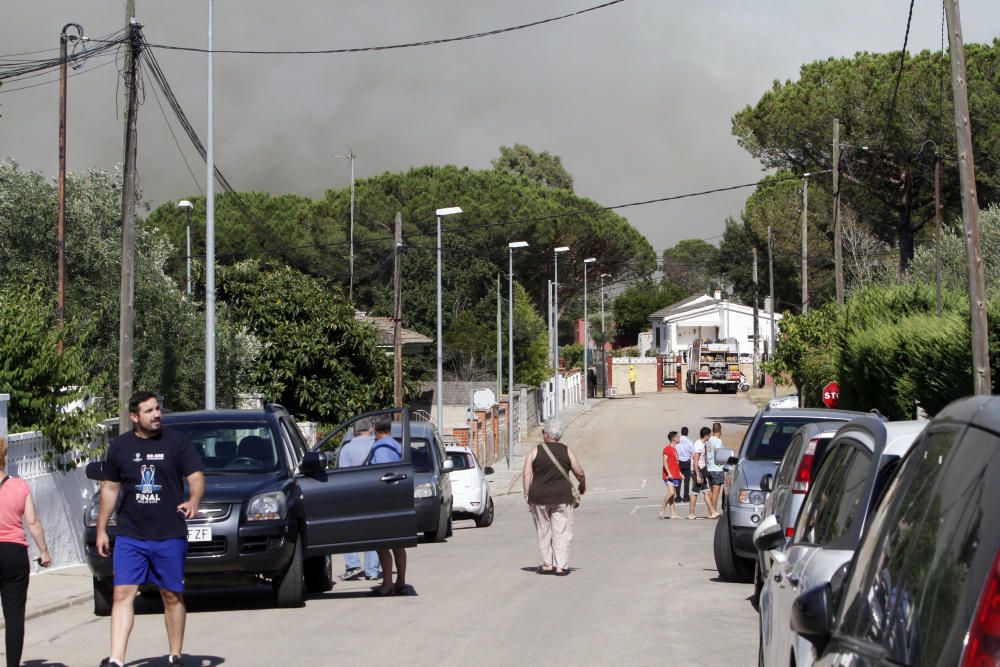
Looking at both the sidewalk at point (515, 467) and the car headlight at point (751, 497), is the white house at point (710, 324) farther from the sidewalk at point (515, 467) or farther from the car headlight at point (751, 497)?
the car headlight at point (751, 497)

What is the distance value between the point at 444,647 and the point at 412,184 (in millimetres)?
57924

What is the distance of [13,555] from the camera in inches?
325

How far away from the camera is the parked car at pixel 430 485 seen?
1902 centimetres

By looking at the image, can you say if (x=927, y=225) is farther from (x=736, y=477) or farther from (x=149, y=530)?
(x=149, y=530)

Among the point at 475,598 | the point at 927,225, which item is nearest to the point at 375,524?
the point at 475,598

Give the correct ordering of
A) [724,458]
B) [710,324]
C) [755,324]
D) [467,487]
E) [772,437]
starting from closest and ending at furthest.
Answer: [772,437] → [724,458] → [467,487] → [755,324] → [710,324]

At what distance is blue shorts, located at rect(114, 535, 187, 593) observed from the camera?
8.12 metres

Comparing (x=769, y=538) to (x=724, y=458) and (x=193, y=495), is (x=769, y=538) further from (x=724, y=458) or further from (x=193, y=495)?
(x=724, y=458)

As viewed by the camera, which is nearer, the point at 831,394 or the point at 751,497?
the point at 751,497

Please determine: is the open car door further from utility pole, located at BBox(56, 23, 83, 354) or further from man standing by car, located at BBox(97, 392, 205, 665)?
utility pole, located at BBox(56, 23, 83, 354)

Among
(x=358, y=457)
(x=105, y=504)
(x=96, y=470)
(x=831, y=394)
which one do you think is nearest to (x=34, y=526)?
(x=105, y=504)

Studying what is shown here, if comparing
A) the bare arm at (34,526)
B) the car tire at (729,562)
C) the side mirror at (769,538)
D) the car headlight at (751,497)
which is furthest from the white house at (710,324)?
the side mirror at (769,538)

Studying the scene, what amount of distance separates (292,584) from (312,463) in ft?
3.68

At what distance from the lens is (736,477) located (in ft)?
44.9
